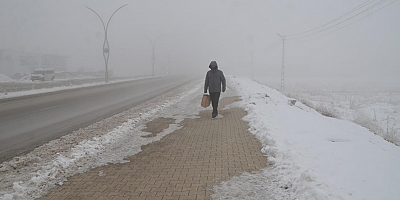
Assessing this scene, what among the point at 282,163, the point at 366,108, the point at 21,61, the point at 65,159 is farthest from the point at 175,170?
the point at 21,61

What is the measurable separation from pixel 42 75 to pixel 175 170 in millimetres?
43677

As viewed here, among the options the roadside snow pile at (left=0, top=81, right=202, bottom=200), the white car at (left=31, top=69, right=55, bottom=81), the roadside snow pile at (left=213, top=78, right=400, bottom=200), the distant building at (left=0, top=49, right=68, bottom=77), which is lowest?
the roadside snow pile at (left=0, top=81, right=202, bottom=200)

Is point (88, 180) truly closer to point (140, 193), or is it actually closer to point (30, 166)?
point (140, 193)

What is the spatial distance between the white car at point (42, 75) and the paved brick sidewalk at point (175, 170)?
40618 mm

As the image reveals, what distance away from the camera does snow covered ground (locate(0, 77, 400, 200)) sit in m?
4.00

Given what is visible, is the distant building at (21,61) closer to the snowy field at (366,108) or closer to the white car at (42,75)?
the white car at (42,75)

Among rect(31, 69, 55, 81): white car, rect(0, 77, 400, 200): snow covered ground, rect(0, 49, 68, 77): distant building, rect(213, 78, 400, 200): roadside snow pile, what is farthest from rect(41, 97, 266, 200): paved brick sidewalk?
rect(0, 49, 68, 77): distant building

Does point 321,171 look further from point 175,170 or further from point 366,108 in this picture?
point 366,108

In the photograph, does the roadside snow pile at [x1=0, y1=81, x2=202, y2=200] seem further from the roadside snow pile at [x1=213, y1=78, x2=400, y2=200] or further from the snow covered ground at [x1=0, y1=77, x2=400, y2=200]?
the roadside snow pile at [x1=213, y1=78, x2=400, y2=200]

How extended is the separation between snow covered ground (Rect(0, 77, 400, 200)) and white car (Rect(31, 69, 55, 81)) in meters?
38.8

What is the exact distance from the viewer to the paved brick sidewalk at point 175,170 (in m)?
4.34

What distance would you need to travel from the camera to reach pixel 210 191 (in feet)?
14.1

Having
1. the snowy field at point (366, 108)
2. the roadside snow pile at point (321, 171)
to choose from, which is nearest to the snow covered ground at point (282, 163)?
the roadside snow pile at point (321, 171)

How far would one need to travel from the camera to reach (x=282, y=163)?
5195 millimetres
